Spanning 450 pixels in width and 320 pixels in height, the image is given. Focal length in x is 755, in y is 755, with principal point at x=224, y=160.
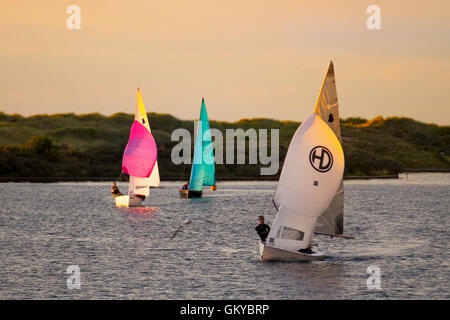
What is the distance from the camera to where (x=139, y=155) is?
7331 centimetres

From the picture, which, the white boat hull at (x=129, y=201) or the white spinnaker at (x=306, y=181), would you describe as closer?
the white spinnaker at (x=306, y=181)

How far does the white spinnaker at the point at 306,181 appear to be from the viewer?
3816 centimetres

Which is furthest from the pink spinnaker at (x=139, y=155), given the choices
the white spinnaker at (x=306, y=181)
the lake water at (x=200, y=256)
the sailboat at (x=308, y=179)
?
the white spinnaker at (x=306, y=181)

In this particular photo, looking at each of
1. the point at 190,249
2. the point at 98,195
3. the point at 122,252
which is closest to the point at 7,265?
the point at 122,252

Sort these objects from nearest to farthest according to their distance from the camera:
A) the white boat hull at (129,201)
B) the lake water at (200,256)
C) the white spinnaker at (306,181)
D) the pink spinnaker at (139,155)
→ 1. the lake water at (200,256)
2. the white spinnaker at (306,181)
3. the pink spinnaker at (139,155)
4. the white boat hull at (129,201)

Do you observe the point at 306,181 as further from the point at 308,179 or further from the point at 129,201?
the point at 129,201

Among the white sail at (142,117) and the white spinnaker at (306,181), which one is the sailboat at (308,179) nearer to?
the white spinnaker at (306,181)

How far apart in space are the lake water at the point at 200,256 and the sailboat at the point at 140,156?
10.2 ft

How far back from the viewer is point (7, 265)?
41312 mm

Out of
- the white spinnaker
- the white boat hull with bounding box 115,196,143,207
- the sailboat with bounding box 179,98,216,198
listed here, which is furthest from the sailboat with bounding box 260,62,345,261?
the sailboat with bounding box 179,98,216,198

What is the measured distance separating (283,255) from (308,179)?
4.17 meters
